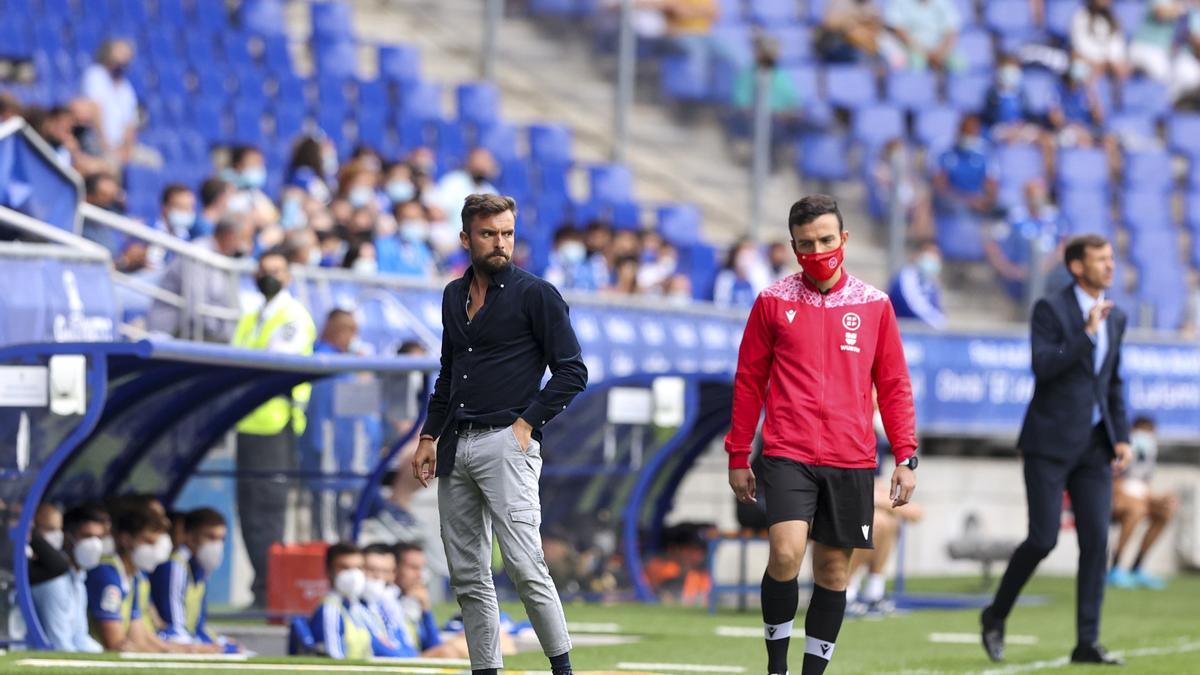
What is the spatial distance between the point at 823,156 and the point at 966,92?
170 inches

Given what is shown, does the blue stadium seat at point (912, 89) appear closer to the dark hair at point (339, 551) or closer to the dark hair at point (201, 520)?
the dark hair at point (201, 520)

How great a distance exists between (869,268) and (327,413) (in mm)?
9982

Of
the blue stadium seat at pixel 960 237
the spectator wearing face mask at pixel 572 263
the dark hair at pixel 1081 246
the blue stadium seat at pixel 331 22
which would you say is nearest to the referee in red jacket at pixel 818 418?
the dark hair at pixel 1081 246

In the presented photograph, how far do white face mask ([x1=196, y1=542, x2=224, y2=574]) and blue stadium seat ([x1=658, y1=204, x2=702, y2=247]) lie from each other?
432 inches

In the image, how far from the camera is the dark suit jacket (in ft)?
35.1

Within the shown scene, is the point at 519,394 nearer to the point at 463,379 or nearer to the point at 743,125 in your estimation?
the point at 463,379

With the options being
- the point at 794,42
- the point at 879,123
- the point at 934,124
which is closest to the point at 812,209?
the point at 879,123

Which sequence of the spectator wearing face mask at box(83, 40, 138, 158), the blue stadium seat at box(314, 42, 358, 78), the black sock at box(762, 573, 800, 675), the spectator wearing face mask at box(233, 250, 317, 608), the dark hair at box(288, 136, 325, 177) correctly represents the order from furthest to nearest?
the blue stadium seat at box(314, 42, 358, 78) < the spectator wearing face mask at box(83, 40, 138, 158) < the dark hair at box(288, 136, 325, 177) < the spectator wearing face mask at box(233, 250, 317, 608) < the black sock at box(762, 573, 800, 675)

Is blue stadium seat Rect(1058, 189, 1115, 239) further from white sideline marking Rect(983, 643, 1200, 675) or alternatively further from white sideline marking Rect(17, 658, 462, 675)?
white sideline marking Rect(17, 658, 462, 675)

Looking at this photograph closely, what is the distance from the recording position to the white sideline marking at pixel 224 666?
963 cm

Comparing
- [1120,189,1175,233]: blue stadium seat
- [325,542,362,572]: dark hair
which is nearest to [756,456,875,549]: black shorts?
[325,542,362,572]: dark hair

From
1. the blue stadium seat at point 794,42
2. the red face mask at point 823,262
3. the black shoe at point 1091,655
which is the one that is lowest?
the black shoe at point 1091,655

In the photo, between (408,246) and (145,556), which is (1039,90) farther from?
(145,556)

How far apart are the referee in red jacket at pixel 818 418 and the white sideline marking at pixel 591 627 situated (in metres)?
5.19
